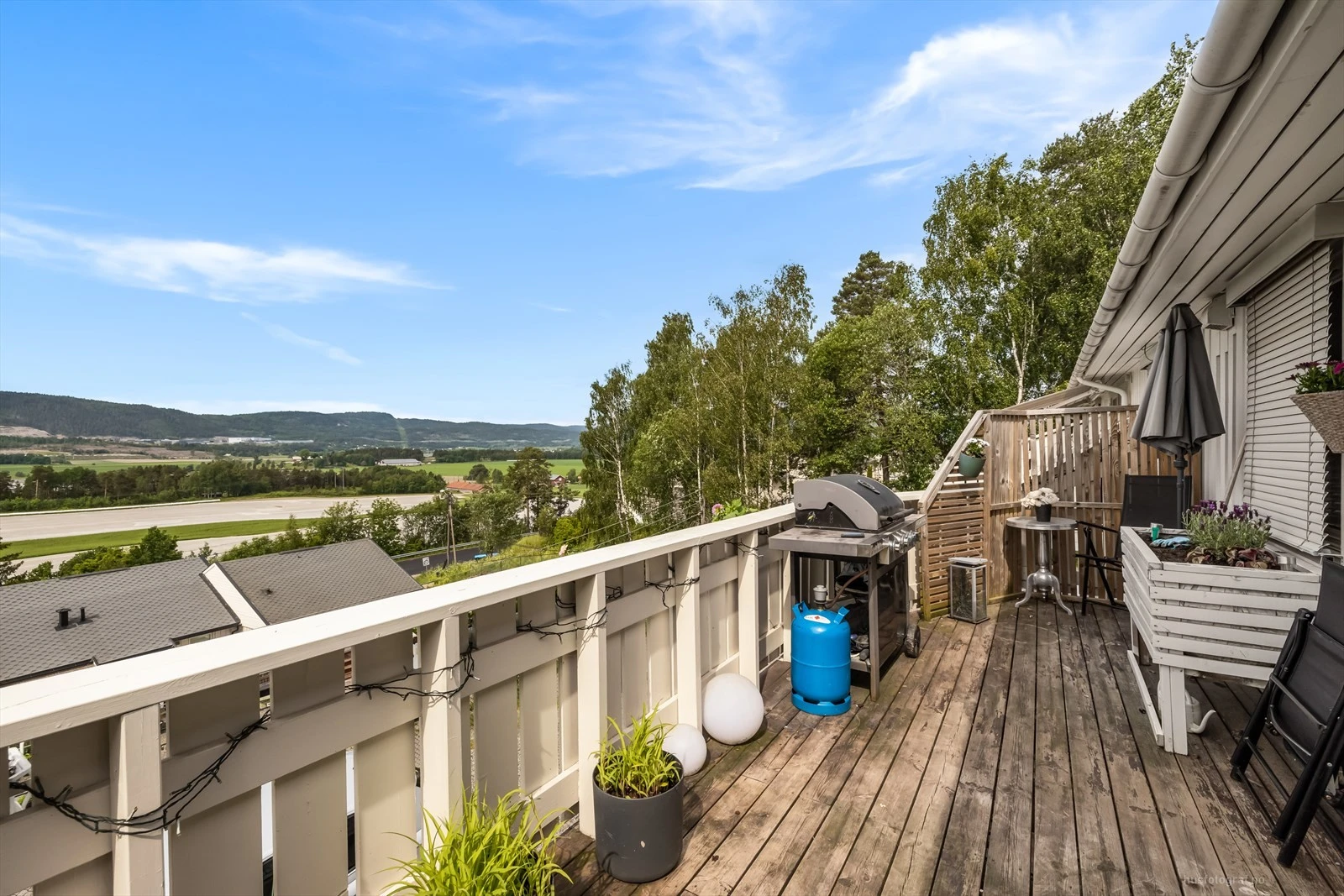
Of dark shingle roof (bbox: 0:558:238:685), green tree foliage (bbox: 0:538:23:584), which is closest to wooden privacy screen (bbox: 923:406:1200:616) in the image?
dark shingle roof (bbox: 0:558:238:685)

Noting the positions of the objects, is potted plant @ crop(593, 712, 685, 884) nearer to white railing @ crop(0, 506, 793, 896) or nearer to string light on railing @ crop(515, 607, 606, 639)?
white railing @ crop(0, 506, 793, 896)

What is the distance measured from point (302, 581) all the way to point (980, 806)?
3397 cm

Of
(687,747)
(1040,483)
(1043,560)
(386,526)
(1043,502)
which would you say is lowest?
(386,526)

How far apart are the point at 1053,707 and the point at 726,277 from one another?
20.4 meters

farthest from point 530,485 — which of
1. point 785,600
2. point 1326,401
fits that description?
point 1326,401

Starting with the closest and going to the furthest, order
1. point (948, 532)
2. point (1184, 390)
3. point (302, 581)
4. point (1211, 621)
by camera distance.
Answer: point (1211, 621) < point (1184, 390) < point (948, 532) < point (302, 581)

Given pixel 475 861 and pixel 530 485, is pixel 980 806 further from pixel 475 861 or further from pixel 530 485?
pixel 530 485

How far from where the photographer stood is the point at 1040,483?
5.43 meters

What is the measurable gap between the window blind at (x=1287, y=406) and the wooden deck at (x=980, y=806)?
101cm

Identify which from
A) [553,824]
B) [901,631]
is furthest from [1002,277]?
[553,824]

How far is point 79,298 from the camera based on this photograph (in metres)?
102

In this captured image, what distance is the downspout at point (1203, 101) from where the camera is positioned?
1.44 meters

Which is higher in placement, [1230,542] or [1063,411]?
[1063,411]

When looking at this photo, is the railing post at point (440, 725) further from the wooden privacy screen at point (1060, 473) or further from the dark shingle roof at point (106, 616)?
the dark shingle roof at point (106, 616)
